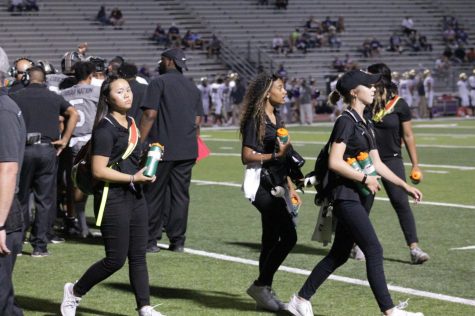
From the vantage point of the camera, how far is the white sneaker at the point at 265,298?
25.0ft

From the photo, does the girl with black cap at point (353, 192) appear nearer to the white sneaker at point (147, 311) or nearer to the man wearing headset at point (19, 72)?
the white sneaker at point (147, 311)

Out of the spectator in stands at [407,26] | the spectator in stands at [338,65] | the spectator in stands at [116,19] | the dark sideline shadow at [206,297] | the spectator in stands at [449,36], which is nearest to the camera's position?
the dark sideline shadow at [206,297]

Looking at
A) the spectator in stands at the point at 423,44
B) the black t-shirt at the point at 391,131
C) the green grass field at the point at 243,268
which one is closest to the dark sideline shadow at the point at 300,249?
the green grass field at the point at 243,268

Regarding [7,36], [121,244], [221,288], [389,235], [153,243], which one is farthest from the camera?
[7,36]

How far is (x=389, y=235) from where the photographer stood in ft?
37.2

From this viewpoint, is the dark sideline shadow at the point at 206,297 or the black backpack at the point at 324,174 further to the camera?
the dark sideline shadow at the point at 206,297

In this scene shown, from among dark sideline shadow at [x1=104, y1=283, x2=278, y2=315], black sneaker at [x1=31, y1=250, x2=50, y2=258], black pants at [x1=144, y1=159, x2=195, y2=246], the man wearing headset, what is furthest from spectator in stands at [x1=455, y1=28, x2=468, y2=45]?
dark sideline shadow at [x1=104, y1=283, x2=278, y2=315]

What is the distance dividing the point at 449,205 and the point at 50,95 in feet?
19.1

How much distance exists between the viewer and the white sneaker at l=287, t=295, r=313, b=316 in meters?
7.12

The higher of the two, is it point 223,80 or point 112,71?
point 112,71

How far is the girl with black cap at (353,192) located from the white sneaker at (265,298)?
0.41 metres

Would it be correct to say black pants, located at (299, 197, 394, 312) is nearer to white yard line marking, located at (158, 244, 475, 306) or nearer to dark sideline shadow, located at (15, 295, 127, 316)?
white yard line marking, located at (158, 244, 475, 306)

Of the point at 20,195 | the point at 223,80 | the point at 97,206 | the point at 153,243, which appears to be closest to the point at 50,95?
the point at 20,195

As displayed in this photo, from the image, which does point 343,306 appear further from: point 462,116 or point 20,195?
point 462,116
